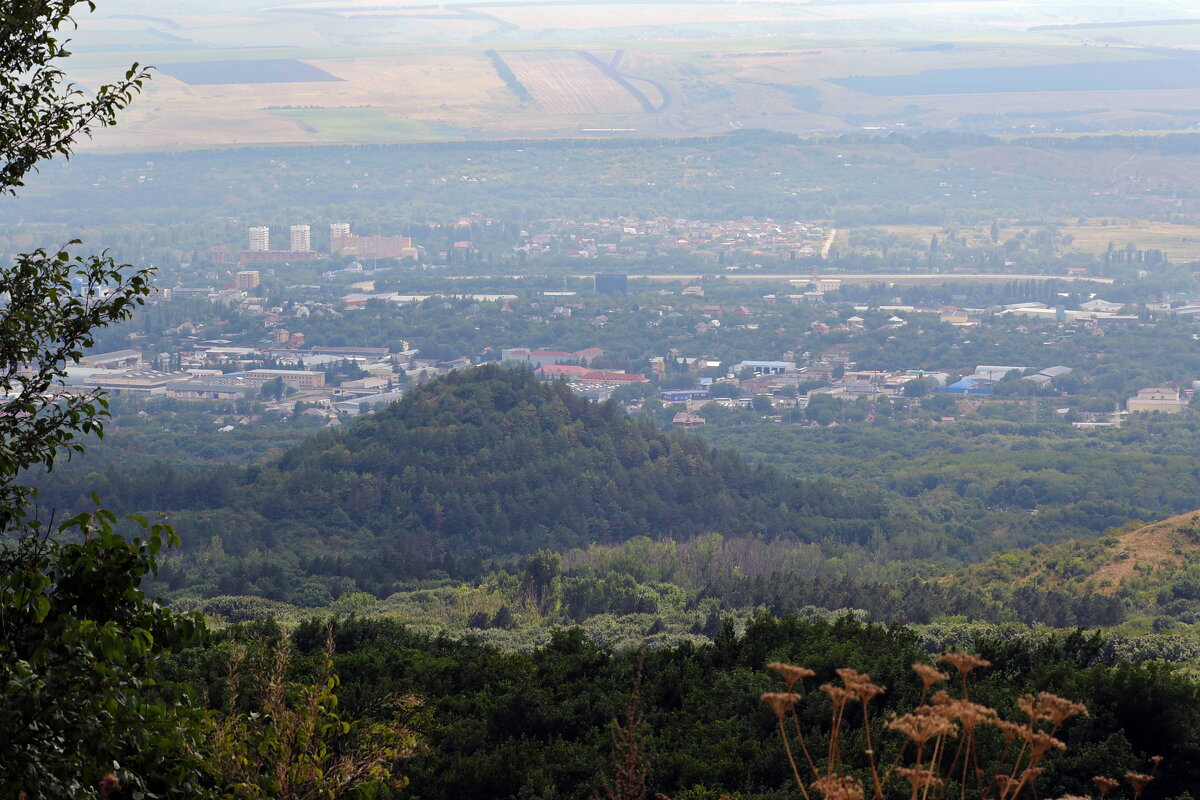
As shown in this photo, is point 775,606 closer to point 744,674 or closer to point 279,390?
point 744,674

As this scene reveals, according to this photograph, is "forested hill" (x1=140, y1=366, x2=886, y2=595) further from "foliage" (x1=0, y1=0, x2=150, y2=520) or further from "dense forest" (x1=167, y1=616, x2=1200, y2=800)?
"foliage" (x1=0, y1=0, x2=150, y2=520)

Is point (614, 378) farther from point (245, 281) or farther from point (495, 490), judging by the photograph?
point (245, 281)

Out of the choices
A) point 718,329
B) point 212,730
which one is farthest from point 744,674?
point 718,329

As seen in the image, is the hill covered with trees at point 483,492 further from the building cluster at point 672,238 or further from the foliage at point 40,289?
the building cluster at point 672,238

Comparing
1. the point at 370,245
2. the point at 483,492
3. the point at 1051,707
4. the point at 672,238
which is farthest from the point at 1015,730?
the point at 672,238

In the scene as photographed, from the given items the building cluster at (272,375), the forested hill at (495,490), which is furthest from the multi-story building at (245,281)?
the forested hill at (495,490)

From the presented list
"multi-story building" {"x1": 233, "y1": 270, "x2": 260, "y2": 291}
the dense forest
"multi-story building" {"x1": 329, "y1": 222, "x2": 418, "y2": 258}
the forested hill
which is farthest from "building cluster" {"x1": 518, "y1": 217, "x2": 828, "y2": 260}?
the dense forest
